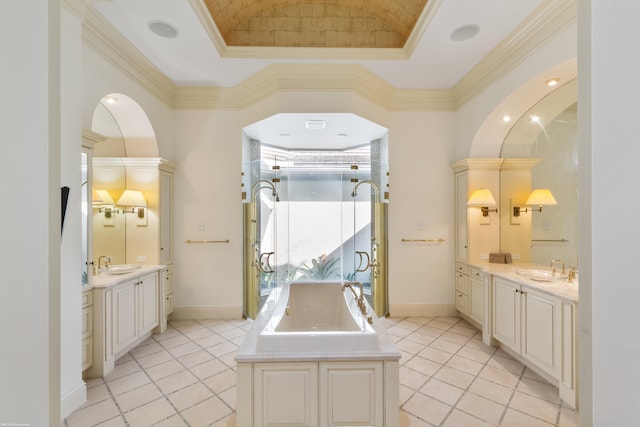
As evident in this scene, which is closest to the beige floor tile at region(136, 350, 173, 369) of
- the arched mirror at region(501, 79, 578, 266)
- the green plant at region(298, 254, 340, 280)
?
the green plant at region(298, 254, 340, 280)

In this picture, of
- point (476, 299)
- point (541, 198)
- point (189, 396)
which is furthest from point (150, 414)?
point (541, 198)

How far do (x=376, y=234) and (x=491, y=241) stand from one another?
1.43 m

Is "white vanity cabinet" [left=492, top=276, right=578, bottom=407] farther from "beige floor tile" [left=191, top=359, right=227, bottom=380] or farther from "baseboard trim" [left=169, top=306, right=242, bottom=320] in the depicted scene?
"baseboard trim" [left=169, top=306, right=242, bottom=320]

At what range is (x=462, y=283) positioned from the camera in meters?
3.78

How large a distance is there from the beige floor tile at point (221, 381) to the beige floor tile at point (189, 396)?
0.16ft

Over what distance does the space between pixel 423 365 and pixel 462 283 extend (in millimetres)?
1492

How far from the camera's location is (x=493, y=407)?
2.11 meters

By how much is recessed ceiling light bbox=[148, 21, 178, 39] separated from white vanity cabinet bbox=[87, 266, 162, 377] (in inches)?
92.5

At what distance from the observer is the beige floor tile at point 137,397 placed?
213cm

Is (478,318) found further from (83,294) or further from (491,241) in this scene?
(83,294)

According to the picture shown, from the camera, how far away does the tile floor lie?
1988 millimetres

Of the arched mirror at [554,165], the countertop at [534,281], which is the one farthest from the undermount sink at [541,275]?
the arched mirror at [554,165]

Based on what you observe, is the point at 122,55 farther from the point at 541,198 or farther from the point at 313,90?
the point at 541,198
